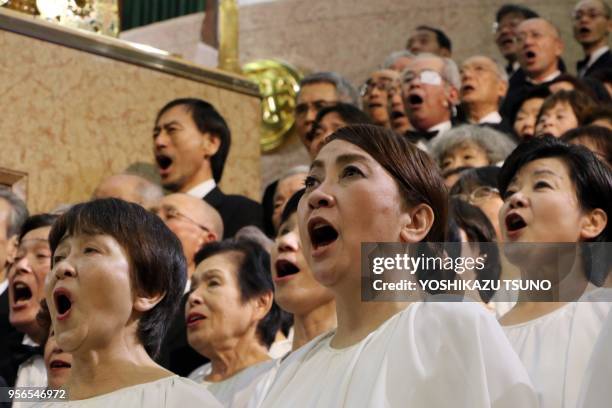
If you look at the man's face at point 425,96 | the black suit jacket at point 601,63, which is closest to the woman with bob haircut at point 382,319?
the man's face at point 425,96

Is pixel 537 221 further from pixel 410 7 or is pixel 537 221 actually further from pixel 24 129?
pixel 410 7

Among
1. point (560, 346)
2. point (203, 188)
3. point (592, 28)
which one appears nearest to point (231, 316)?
point (560, 346)

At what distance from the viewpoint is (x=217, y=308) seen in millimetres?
4719

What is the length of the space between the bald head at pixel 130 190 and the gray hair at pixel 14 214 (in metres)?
0.45

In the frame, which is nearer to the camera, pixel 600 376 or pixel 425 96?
pixel 600 376

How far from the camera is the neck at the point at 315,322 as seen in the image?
4.25 m

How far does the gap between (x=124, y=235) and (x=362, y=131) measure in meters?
0.69

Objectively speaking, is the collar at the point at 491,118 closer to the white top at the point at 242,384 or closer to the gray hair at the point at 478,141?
the gray hair at the point at 478,141

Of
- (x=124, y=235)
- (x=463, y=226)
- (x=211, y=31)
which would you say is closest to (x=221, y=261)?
(x=463, y=226)

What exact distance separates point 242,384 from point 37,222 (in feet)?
3.71

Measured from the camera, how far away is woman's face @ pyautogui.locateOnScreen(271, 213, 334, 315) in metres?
4.28

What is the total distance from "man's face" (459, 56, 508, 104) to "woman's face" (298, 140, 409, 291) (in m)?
4.76

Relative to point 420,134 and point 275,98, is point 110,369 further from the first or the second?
point 275,98

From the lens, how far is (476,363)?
2768mm
